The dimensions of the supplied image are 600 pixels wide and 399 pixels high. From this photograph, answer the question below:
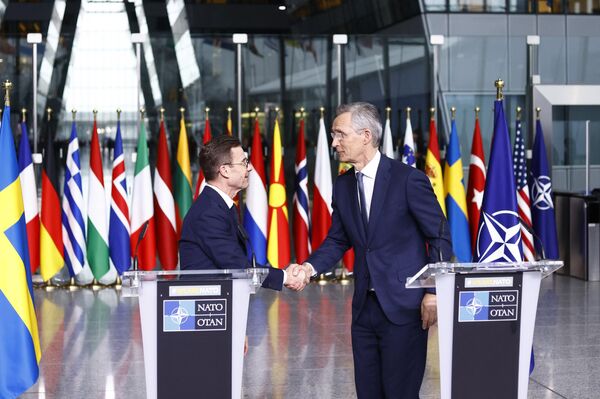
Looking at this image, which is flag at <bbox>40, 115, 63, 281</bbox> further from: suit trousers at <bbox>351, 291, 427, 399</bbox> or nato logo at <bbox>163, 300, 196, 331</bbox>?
nato logo at <bbox>163, 300, 196, 331</bbox>

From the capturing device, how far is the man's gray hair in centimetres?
393

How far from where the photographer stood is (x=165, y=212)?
401 inches

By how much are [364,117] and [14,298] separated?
236 cm

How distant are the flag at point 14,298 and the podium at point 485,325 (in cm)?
251

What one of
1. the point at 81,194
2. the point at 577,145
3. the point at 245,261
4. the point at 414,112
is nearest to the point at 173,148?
the point at 81,194

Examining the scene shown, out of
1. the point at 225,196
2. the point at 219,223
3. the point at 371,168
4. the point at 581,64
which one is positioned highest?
the point at 581,64

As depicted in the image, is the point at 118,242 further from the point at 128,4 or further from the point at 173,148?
the point at 128,4

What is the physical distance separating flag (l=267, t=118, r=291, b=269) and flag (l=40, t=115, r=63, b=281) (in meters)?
2.15

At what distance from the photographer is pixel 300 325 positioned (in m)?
8.13

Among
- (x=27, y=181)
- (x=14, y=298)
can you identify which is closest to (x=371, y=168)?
(x=14, y=298)

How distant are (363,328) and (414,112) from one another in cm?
784

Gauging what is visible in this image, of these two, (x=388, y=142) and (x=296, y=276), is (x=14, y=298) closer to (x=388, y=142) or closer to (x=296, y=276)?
(x=296, y=276)

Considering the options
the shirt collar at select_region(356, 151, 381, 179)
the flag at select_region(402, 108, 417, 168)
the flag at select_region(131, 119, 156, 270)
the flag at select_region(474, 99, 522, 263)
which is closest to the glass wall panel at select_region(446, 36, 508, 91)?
the flag at select_region(402, 108, 417, 168)

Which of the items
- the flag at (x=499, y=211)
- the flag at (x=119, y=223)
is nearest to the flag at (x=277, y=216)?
the flag at (x=119, y=223)
